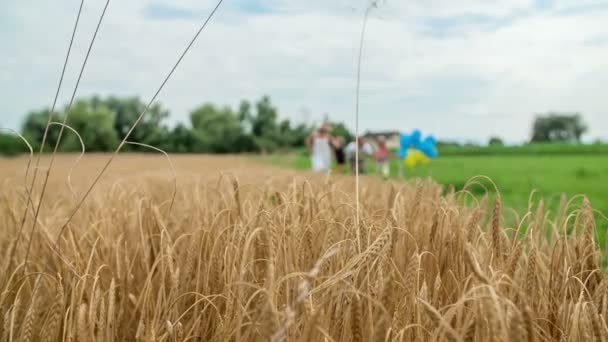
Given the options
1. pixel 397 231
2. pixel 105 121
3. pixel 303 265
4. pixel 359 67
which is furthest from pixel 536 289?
pixel 105 121

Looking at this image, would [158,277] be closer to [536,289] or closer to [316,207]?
[316,207]

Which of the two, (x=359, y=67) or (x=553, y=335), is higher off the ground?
(x=359, y=67)

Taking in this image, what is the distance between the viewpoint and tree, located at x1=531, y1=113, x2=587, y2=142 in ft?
198

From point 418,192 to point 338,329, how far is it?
1.99 feet

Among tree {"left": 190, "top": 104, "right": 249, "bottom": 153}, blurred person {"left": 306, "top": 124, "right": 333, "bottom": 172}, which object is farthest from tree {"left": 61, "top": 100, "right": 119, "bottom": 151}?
blurred person {"left": 306, "top": 124, "right": 333, "bottom": 172}

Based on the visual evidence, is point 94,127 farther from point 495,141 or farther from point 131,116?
point 495,141

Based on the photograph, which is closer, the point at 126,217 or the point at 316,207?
the point at 316,207

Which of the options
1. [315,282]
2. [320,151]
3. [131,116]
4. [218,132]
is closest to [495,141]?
[218,132]

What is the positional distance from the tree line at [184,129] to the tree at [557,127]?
→ 28.6m

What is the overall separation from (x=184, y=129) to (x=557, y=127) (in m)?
39.2

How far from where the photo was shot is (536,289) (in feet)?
4.10

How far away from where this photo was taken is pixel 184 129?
4409 centimetres

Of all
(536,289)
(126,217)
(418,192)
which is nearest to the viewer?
(536,289)

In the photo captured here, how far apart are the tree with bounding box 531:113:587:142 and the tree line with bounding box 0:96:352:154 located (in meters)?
28.6
